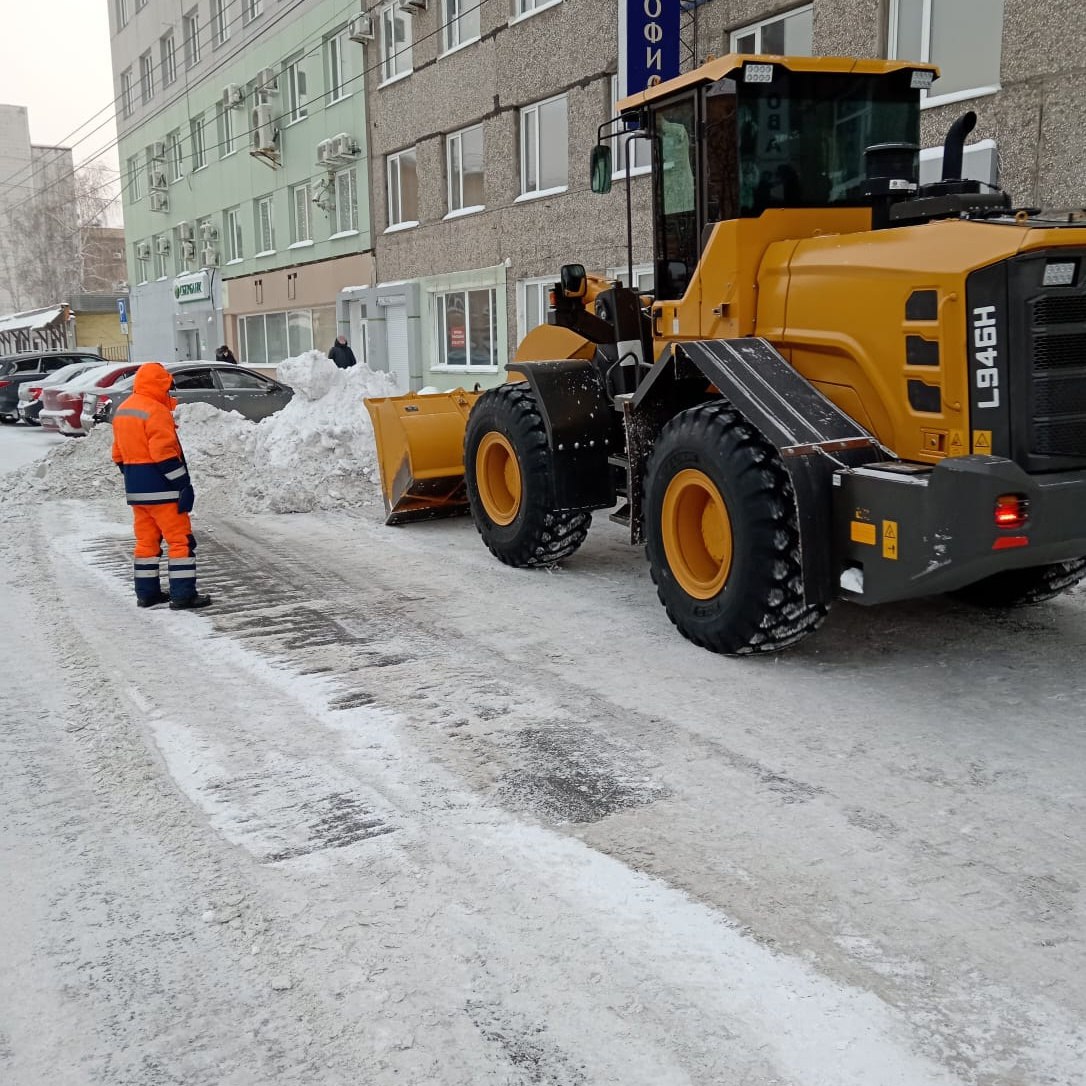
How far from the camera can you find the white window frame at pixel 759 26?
507 inches

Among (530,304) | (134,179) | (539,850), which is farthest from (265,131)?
(539,850)

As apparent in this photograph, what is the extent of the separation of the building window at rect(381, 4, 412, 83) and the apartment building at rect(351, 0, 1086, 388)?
0.05 metres

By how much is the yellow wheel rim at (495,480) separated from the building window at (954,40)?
6.66 meters

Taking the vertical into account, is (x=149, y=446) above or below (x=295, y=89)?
below

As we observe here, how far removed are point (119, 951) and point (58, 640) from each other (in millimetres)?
3481

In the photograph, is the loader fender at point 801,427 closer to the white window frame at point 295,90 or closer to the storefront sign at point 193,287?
the white window frame at point 295,90

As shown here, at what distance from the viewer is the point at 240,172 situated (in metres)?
30.9

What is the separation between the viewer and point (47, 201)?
67.9 m

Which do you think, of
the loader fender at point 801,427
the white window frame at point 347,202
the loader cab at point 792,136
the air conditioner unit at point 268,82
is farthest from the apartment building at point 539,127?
the air conditioner unit at point 268,82

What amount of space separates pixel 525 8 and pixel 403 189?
18.4 ft

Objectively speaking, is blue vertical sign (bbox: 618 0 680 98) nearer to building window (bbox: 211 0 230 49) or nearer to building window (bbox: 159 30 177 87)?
building window (bbox: 211 0 230 49)

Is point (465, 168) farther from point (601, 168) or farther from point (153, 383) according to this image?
point (153, 383)

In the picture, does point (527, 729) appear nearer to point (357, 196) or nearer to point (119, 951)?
point (119, 951)

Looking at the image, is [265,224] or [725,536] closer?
[725,536]
